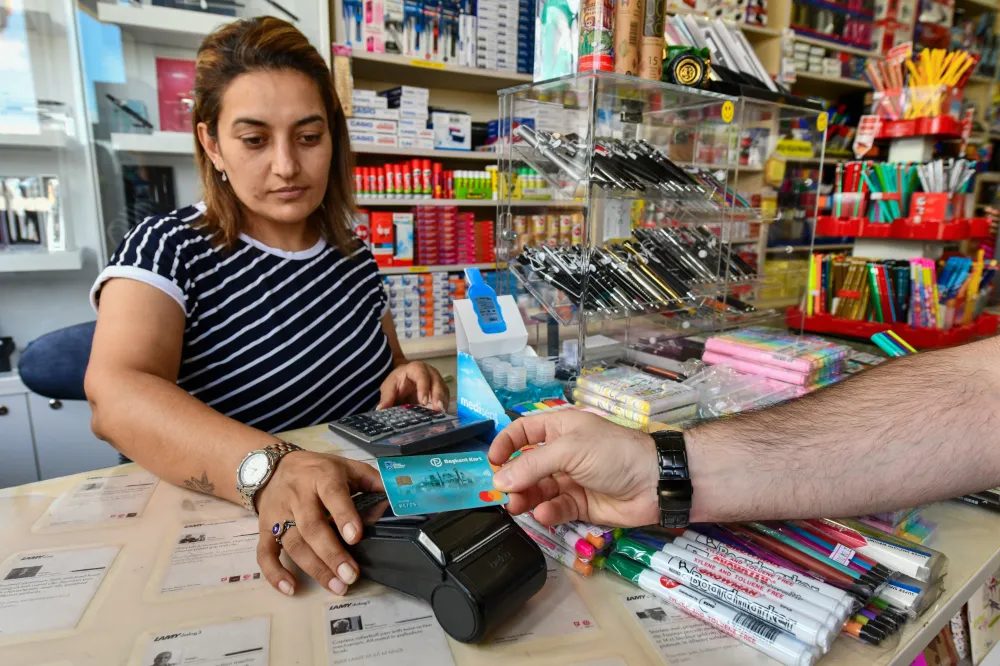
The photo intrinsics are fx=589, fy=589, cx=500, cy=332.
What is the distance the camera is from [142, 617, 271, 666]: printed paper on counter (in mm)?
566

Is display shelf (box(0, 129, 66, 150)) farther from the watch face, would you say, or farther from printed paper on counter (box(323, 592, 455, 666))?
printed paper on counter (box(323, 592, 455, 666))

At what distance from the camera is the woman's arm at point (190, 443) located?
68 cm

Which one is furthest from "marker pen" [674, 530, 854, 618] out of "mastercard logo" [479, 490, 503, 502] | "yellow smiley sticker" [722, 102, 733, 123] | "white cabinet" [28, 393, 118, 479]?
"white cabinet" [28, 393, 118, 479]

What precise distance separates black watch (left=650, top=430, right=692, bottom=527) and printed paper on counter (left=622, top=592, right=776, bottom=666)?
0.10 metres

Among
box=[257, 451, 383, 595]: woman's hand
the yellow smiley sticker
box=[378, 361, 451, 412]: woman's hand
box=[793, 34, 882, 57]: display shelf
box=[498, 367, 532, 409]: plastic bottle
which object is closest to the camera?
box=[257, 451, 383, 595]: woman's hand

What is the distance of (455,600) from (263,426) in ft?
2.83

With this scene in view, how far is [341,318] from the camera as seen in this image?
4.78ft

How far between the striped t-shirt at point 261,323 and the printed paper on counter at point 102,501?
30cm

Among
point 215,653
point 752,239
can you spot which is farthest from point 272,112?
point 752,239

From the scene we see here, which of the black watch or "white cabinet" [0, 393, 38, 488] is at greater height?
the black watch

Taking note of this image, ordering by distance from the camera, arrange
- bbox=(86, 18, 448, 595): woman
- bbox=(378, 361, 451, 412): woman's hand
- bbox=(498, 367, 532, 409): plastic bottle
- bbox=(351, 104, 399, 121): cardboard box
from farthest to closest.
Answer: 1. bbox=(351, 104, 399, 121): cardboard box
2. bbox=(378, 361, 451, 412): woman's hand
3. bbox=(498, 367, 532, 409): plastic bottle
4. bbox=(86, 18, 448, 595): woman

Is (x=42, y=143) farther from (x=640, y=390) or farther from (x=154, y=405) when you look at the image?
(x=640, y=390)

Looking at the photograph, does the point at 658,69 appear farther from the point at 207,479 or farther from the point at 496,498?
the point at 207,479

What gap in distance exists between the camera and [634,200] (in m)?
1.49
